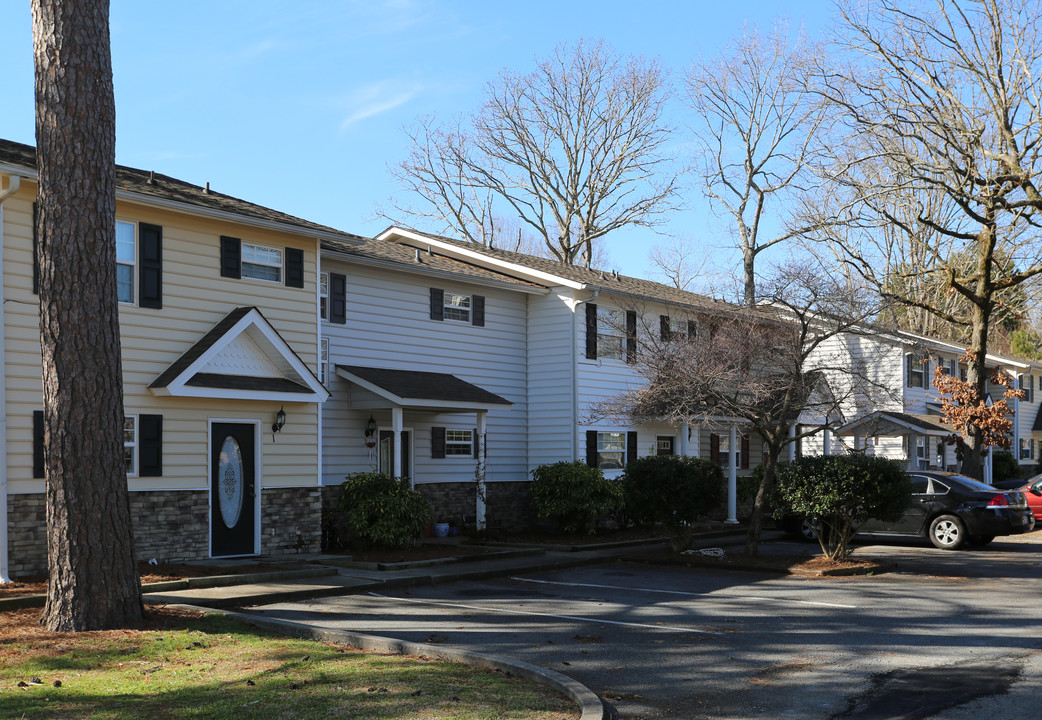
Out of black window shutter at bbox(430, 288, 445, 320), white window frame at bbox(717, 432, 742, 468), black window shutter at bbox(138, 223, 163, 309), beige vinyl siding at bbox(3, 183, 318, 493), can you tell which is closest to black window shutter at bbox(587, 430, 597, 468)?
black window shutter at bbox(430, 288, 445, 320)

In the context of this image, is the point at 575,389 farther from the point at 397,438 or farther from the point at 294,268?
the point at 294,268

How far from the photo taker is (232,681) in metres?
7.51

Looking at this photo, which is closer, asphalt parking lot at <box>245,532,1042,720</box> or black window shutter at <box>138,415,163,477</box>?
asphalt parking lot at <box>245,532,1042,720</box>

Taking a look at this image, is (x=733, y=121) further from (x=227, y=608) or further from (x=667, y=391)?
(x=227, y=608)

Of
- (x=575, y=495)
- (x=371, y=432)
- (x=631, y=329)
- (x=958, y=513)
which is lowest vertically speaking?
(x=958, y=513)

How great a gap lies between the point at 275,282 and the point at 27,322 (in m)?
4.37

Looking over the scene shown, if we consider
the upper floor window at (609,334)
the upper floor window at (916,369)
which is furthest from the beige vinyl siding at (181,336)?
the upper floor window at (916,369)

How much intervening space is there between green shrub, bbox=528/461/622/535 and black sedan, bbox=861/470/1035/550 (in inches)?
231

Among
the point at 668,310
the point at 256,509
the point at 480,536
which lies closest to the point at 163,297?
the point at 256,509

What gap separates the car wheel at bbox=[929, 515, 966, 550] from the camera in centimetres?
1945

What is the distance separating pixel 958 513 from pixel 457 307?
11.6m

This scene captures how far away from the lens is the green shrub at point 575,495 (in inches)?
847

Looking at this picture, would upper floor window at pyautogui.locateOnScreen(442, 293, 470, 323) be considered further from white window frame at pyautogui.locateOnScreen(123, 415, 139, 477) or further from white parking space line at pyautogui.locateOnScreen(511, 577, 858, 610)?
white window frame at pyautogui.locateOnScreen(123, 415, 139, 477)

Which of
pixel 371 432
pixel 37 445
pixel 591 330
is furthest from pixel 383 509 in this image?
pixel 591 330
